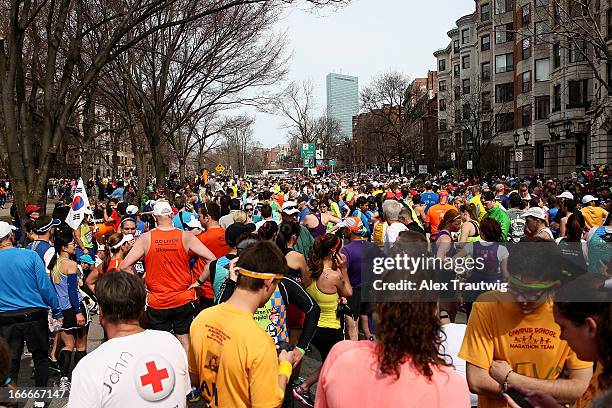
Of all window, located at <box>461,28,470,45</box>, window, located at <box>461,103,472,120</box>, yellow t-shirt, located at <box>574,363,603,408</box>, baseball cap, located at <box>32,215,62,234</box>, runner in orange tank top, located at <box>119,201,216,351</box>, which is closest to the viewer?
yellow t-shirt, located at <box>574,363,603,408</box>

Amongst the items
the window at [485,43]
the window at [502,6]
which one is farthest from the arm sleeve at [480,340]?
the window at [485,43]

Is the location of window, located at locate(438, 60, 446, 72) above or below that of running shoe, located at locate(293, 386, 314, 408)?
above

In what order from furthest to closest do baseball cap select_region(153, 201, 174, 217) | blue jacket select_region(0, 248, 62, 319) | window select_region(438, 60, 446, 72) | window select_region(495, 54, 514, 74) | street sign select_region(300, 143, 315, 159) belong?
window select_region(438, 60, 446, 72)
window select_region(495, 54, 514, 74)
street sign select_region(300, 143, 315, 159)
baseball cap select_region(153, 201, 174, 217)
blue jacket select_region(0, 248, 62, 319)

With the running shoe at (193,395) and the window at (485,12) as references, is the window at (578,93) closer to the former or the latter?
the window at (485,12)

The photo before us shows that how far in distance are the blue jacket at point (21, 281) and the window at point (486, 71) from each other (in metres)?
61.5

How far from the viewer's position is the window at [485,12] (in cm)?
6069

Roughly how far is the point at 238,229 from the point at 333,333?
4.88ft

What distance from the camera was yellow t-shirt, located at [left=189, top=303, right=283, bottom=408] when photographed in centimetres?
301

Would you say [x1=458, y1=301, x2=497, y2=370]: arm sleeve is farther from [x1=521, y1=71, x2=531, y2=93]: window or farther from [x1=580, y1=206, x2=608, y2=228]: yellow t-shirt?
[x1=521, y1=71, x2=531, y2=93]: window

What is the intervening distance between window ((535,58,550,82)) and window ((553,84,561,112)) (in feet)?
15.5

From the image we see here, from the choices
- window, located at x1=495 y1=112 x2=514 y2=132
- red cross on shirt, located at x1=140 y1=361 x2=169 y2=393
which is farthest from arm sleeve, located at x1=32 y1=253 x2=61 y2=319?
window, located at x1=495 y1=112 x2=514 y2=132

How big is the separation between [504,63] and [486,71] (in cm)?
343

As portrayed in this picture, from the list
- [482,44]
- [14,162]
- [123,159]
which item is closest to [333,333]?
[14,162]

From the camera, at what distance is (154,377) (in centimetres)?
292
